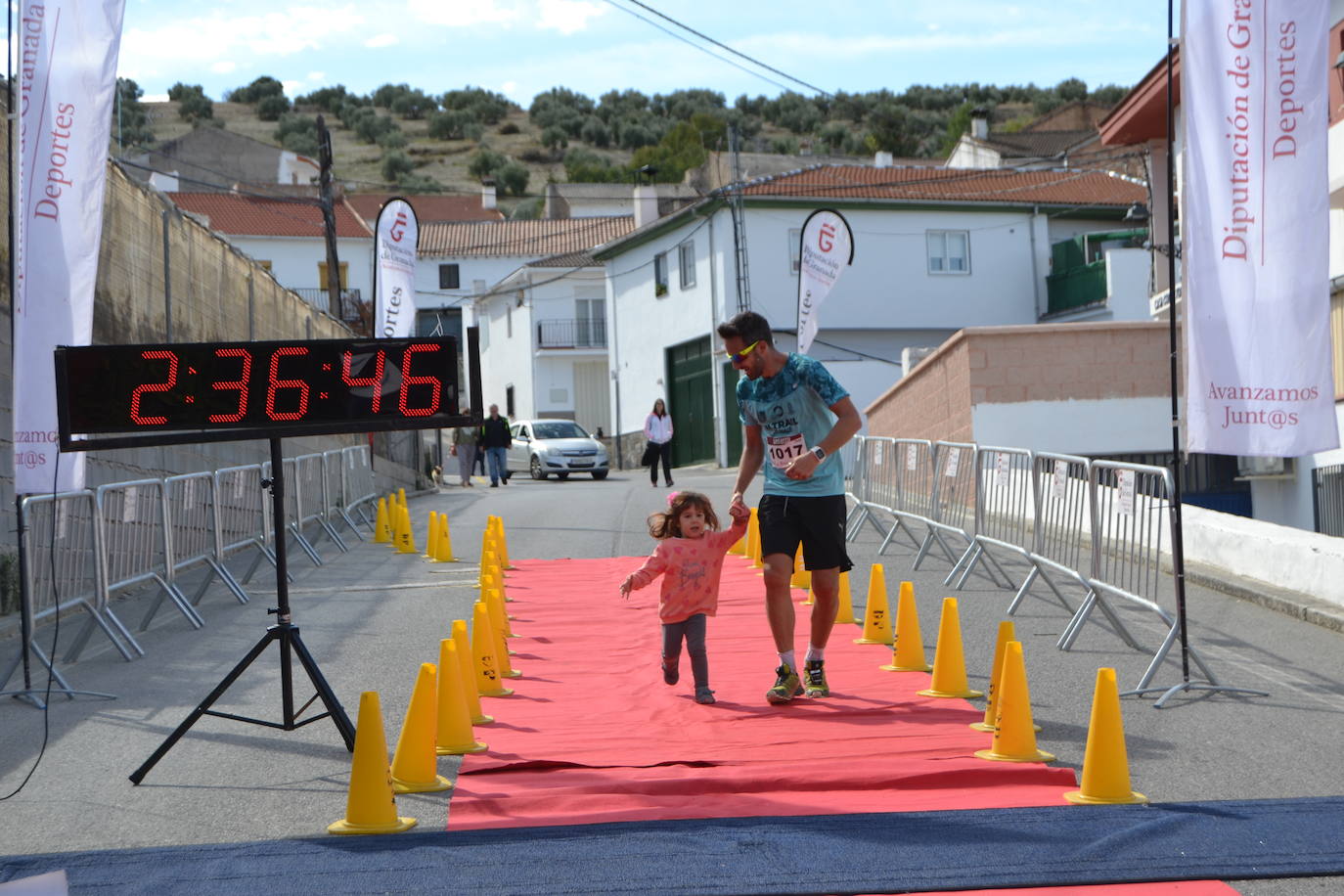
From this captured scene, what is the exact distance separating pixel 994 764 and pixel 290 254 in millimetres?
60664

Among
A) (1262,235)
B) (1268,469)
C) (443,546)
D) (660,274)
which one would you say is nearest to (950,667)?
(1262,235)

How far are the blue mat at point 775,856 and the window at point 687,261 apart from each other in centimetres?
3731

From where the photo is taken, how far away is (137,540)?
11242 millimetres

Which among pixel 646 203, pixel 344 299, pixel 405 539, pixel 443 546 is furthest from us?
pixel 344 299

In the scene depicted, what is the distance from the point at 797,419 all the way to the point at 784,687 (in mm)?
1433

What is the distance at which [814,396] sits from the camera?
25.9 ft

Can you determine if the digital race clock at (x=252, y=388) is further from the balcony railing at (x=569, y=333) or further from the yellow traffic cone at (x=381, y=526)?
the balcony railing at (x=569, y=333)

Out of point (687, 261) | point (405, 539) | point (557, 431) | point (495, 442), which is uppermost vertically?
point (687, 261)

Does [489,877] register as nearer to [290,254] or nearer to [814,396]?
[814,396]

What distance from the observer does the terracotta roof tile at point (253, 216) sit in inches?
2450

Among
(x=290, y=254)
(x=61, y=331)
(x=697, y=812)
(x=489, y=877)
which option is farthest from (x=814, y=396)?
(x=290, y=254)

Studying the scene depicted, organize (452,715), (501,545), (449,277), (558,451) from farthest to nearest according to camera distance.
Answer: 1. (449,277)
2. (558,451)
3. (501,545)
4. (452,715)

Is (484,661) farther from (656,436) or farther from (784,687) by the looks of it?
(656,436)

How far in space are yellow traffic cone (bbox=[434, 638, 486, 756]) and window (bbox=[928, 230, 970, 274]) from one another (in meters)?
35.7
